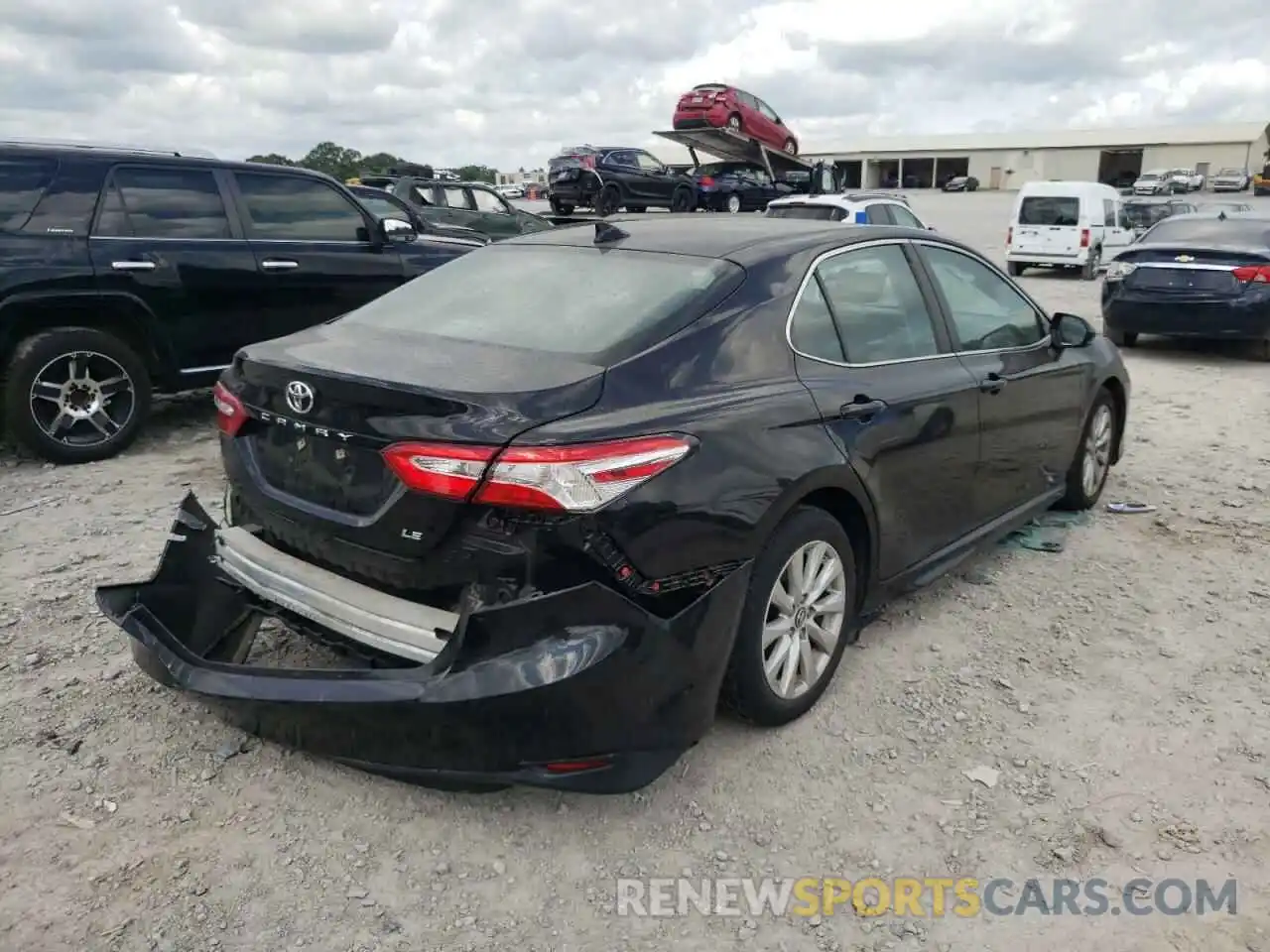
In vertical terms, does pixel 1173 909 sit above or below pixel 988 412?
below

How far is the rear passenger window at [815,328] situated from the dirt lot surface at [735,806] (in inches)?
46.7

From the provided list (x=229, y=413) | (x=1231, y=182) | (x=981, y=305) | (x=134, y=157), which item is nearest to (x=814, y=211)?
(x=134, y=157)

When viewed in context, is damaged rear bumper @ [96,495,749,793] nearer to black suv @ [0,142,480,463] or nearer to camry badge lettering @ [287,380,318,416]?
camry badge lettering @ [287,380,318,416]

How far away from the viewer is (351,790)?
9.56ft

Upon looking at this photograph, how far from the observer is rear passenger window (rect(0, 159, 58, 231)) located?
5691 millimetres

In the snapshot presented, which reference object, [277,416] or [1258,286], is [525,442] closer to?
[277,416]

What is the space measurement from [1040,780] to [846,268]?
184 centimetres

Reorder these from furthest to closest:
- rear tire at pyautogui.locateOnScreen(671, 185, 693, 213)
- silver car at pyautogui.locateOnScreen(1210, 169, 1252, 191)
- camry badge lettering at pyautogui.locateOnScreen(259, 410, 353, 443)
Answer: silver car at pyautogui.locateOnScreen(1210, 169, 1252, 191), rear tire at pyautogui.locateOnScreen(671, 185, 693, 213), camry badge lettering at pyautogui.locateOnScreen(259, 410, 353, 443)

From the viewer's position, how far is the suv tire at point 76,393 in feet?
18.9

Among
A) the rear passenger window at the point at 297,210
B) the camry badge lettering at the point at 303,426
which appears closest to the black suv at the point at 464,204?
the rear passenger window at the point at 297,210

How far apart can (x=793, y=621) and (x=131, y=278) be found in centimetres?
492

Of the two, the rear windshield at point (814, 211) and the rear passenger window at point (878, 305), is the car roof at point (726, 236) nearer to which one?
the rear passenger window at point (878, 305)

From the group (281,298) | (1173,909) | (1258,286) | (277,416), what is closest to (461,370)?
(277,416)

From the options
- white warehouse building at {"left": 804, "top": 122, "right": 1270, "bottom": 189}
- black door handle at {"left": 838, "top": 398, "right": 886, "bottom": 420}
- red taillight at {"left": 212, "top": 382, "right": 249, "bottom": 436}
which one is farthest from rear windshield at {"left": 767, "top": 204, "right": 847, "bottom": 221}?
white warehouse building at {"left": 804, "top": 122, "right": 1270, "bottom": 189}
